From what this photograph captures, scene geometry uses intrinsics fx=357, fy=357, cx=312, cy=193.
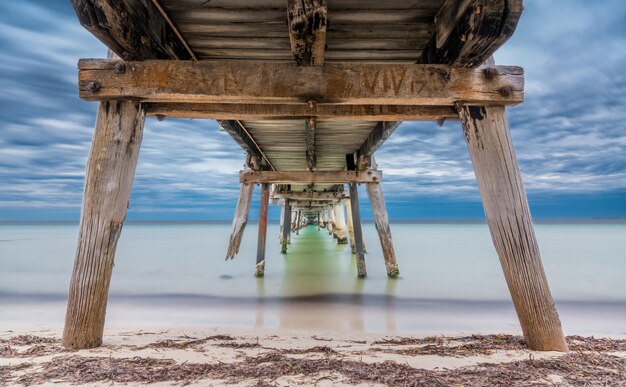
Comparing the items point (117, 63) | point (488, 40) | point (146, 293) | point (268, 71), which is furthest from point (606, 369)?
point (146, 293)

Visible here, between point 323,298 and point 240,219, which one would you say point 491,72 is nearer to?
point 323,298

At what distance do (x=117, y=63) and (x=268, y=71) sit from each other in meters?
1.03

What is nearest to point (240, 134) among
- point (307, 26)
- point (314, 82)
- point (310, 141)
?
point (310, 141)

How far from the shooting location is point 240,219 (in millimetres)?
7211

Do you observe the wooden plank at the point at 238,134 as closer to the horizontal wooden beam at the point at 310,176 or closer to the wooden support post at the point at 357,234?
the horizontal wooden beam at the point at 310,176

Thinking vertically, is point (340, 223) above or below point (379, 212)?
above

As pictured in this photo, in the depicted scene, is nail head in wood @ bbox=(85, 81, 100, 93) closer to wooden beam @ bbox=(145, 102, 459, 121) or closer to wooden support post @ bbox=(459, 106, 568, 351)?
wooden beam @ bbox=(145, 102, 459, 121)

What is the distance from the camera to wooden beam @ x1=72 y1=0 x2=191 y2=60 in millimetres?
2023

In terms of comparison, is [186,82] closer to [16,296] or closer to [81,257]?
[81,257]

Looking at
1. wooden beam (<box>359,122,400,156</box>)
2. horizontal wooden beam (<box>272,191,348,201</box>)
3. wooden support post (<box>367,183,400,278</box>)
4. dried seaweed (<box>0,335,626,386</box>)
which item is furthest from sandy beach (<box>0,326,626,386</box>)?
horizontal wooden beam (<box>272,191,348,201</box>)

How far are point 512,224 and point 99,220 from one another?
2832 millimetres

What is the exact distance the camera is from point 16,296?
6.59 meters

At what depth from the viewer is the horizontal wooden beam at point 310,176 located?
22.5 feet

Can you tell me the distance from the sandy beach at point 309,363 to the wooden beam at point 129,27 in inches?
77.9
